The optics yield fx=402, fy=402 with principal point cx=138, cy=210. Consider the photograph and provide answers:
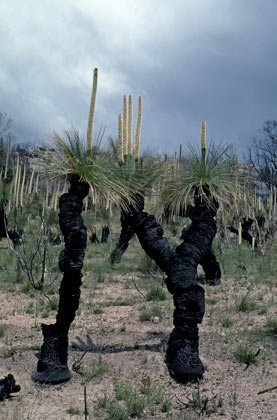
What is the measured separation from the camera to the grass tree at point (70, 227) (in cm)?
483

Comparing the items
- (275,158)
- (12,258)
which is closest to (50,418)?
(12,258)

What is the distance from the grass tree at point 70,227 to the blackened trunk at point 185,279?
35.5 inches

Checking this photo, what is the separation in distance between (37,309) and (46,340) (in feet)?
10.0

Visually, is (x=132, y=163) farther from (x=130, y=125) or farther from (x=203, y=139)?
(x=203, y=139)

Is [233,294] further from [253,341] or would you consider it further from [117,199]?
[117,199]

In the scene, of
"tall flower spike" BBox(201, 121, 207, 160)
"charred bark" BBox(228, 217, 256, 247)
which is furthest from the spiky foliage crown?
"charred bark" BBox(228, 217, 256, 247)

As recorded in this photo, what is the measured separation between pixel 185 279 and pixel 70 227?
1.65 meters

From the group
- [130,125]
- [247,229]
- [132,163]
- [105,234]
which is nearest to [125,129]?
[130,125]

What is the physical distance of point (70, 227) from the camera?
4898 millimetres

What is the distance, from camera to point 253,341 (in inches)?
235

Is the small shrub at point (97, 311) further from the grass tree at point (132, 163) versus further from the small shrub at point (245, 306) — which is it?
the small shrub at point (245, 306)

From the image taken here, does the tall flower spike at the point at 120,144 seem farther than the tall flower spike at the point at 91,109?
Yes

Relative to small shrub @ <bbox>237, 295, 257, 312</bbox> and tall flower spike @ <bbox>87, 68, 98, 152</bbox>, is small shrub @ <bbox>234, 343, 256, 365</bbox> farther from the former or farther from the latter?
tall flower spike @ <bbox>87, 68, 98, 152</bbox>

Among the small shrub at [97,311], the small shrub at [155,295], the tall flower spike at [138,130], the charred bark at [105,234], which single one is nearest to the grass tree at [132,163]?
the tall flower spike at [138,130]
